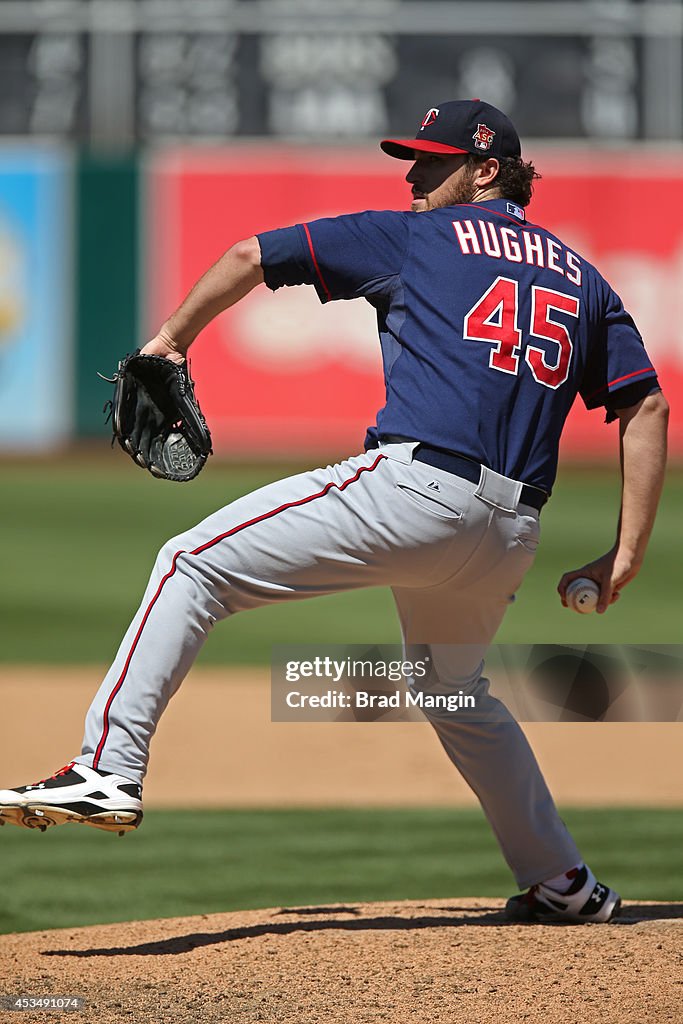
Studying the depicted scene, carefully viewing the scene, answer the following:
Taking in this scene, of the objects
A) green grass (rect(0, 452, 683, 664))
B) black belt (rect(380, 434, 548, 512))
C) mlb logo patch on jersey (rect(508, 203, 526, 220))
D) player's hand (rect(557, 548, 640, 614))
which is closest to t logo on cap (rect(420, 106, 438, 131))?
mlb logo patch on jersey (rect(508, 203, 526, 220))

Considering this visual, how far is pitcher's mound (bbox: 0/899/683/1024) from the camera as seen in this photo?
262 centimetres

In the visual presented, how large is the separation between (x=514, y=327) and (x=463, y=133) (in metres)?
0.41

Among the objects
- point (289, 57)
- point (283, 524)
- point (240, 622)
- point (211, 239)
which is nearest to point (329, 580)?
point (283, 524)

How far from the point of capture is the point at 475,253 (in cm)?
286

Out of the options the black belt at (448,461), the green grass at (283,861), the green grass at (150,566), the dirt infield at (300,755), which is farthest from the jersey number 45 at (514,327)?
the green grass at (150,566)

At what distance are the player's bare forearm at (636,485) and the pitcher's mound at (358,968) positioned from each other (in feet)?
2.26

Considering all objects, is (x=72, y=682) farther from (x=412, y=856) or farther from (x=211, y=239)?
(x=211, y=239)

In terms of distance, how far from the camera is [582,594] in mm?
3047

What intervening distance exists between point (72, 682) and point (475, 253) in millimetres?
4649

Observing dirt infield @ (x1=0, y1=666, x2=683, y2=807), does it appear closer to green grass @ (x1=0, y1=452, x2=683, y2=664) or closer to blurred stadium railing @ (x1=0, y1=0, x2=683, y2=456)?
green grass @ (x1=0, y1=452, x2=683, y2=664)

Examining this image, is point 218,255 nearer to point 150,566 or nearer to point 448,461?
point 150,566

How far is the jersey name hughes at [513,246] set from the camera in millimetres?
2871

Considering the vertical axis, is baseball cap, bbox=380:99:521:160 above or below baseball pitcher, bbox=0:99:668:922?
above

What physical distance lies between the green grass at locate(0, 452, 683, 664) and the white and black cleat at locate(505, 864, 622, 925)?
4604mm
